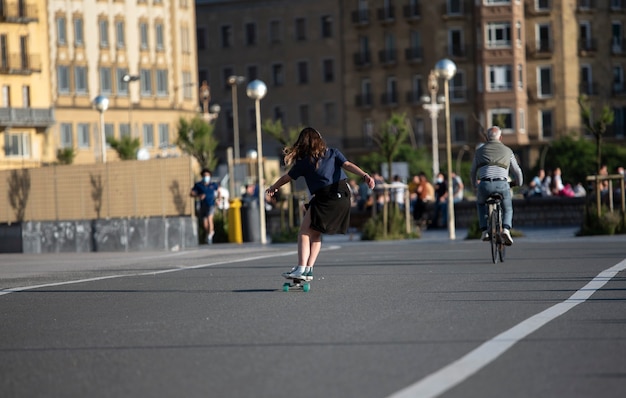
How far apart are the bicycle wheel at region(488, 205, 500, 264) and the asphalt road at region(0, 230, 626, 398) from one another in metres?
0.29

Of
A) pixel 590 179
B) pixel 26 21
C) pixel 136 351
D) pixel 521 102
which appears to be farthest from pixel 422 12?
pixel 136 351

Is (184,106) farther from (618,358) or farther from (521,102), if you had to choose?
(618,358)

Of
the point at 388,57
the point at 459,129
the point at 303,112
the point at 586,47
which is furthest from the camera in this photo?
the point at 303,112

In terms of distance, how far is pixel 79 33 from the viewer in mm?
98000

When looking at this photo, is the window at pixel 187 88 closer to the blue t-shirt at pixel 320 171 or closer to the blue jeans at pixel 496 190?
the blue jeans at pixel 496 190

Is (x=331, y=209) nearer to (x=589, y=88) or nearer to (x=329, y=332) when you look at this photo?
(x=329, y=332)

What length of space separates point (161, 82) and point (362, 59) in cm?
1455

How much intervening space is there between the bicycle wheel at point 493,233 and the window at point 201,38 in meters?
95.9

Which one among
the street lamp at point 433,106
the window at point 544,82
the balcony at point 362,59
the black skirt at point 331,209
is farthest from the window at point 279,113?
the black skirt at point 331,209

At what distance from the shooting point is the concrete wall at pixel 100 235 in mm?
33562

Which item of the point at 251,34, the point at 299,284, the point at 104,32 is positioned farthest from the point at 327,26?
the point at 299,284

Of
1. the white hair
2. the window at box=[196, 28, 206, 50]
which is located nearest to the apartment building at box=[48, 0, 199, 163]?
the window at box=[196, 28, 206, 50]

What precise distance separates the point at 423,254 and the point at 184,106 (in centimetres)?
8115

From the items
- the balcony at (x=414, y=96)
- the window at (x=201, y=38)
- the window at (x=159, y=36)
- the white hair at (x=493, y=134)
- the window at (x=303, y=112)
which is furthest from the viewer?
the window at (x=201, y=38)
